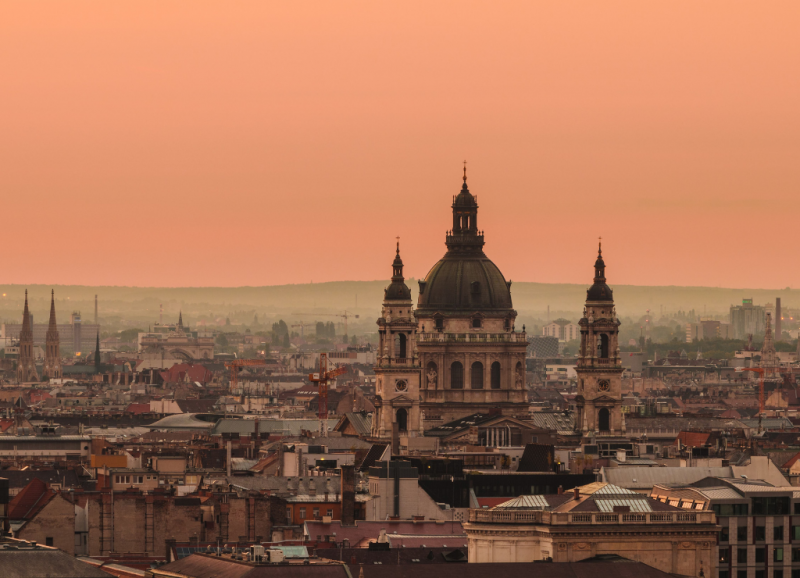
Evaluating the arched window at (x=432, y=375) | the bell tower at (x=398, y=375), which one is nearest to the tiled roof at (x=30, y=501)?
the bell tower at (x=398, y=375)

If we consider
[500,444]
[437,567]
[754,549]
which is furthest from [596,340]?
[437,567]

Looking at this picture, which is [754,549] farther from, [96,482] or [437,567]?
[96,482]

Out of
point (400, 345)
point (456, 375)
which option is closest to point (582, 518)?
point (400, 345)

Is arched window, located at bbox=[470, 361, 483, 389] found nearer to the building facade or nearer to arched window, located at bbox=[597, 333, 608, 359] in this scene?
arched window, located at bbox=[597, 333, 608, 359]

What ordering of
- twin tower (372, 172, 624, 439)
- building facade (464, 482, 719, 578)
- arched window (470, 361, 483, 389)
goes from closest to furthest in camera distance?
building facade (464, 482, 719, 578)
twin tower (372, 172, 624, 439)
arched window (470, 361, 483, 389)

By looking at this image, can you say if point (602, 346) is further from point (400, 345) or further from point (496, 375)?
point (400, 345)

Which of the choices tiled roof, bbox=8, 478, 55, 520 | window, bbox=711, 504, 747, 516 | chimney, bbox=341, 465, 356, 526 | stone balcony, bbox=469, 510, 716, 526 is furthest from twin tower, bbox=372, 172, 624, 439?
stone balcony, bbox=469, 510, 716, 526

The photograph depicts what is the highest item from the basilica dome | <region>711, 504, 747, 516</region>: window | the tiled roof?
the basilica dome
